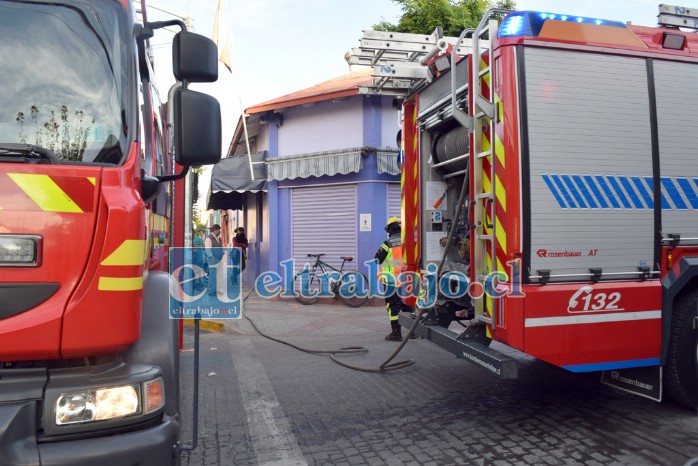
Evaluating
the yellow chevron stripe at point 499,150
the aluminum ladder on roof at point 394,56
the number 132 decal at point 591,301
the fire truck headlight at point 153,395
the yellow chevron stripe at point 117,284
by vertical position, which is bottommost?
the fire truck headlight at point 153,395

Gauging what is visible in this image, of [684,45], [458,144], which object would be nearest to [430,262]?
[458,144]

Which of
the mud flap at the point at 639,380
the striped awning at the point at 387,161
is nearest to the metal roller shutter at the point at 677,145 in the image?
the mud flap at the point at 639,380

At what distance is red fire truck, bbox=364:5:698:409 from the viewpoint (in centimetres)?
374

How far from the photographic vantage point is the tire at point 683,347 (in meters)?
4.14

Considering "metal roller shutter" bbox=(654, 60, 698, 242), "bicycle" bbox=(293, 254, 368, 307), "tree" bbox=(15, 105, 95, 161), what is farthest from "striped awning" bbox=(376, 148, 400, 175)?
"tree" bbox=(15, 105, 95, 161)

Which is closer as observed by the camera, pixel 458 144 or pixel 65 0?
pixel 65 0

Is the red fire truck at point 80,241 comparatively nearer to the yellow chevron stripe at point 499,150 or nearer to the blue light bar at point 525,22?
the yellow chevron stripe at point 499,150

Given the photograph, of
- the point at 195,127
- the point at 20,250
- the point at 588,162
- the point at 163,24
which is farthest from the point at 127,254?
the point at 588,162

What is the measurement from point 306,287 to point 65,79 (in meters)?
9.96

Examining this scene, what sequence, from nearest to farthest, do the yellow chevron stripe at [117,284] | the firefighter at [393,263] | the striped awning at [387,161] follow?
the yellow chevron stripe at [117,284]
the firefighter at [393,263]
the striped awning at [387,161]

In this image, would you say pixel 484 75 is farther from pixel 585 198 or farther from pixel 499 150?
pixel 585 198

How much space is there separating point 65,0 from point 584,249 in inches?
138

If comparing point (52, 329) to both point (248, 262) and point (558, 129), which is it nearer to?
point (558, 129)

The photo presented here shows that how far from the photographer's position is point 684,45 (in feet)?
13.9
